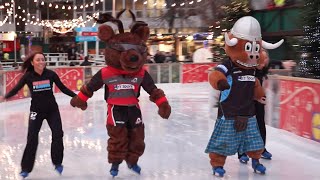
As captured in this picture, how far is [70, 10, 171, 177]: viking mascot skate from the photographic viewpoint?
18.5 feet

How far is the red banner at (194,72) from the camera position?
70.6ft

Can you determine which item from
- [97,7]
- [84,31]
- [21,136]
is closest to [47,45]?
[97,7]

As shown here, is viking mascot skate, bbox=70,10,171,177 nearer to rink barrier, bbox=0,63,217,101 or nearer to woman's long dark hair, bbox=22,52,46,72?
woman's long dark hair, bbox=22,52,46,72

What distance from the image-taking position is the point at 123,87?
566cm

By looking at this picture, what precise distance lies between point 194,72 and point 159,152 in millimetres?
14476

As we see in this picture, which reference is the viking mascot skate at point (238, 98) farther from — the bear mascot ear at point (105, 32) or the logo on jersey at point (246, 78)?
the bear mascot ear at point (105, 32)

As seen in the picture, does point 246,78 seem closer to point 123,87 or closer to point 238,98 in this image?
point 238,98

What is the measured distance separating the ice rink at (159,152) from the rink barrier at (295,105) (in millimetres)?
155

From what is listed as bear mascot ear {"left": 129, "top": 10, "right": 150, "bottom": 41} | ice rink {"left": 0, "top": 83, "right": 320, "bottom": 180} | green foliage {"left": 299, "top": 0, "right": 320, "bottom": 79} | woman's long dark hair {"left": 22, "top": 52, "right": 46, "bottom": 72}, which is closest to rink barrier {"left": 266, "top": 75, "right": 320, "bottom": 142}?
ice rink {"left": 0, "top": 83, "right": 320, "bottom": 180}

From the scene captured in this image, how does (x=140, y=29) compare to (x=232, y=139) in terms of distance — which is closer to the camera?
(x=232, y=139)

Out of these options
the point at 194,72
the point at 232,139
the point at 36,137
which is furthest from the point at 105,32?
the point at 194,72

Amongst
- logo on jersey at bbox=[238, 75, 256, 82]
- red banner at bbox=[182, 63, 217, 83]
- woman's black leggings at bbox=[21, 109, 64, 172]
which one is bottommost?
red banner at bbox=[182, 63, 217, 83]

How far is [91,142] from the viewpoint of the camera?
8.39 m

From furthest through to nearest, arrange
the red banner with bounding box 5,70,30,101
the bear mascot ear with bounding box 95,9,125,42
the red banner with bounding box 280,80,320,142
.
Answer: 1. the red banner with bounding box 5,70,30,101
2. the red banner with bounding box 280,80,320,142
3. the bear mascot ear with bounding box 95,9,125,42
